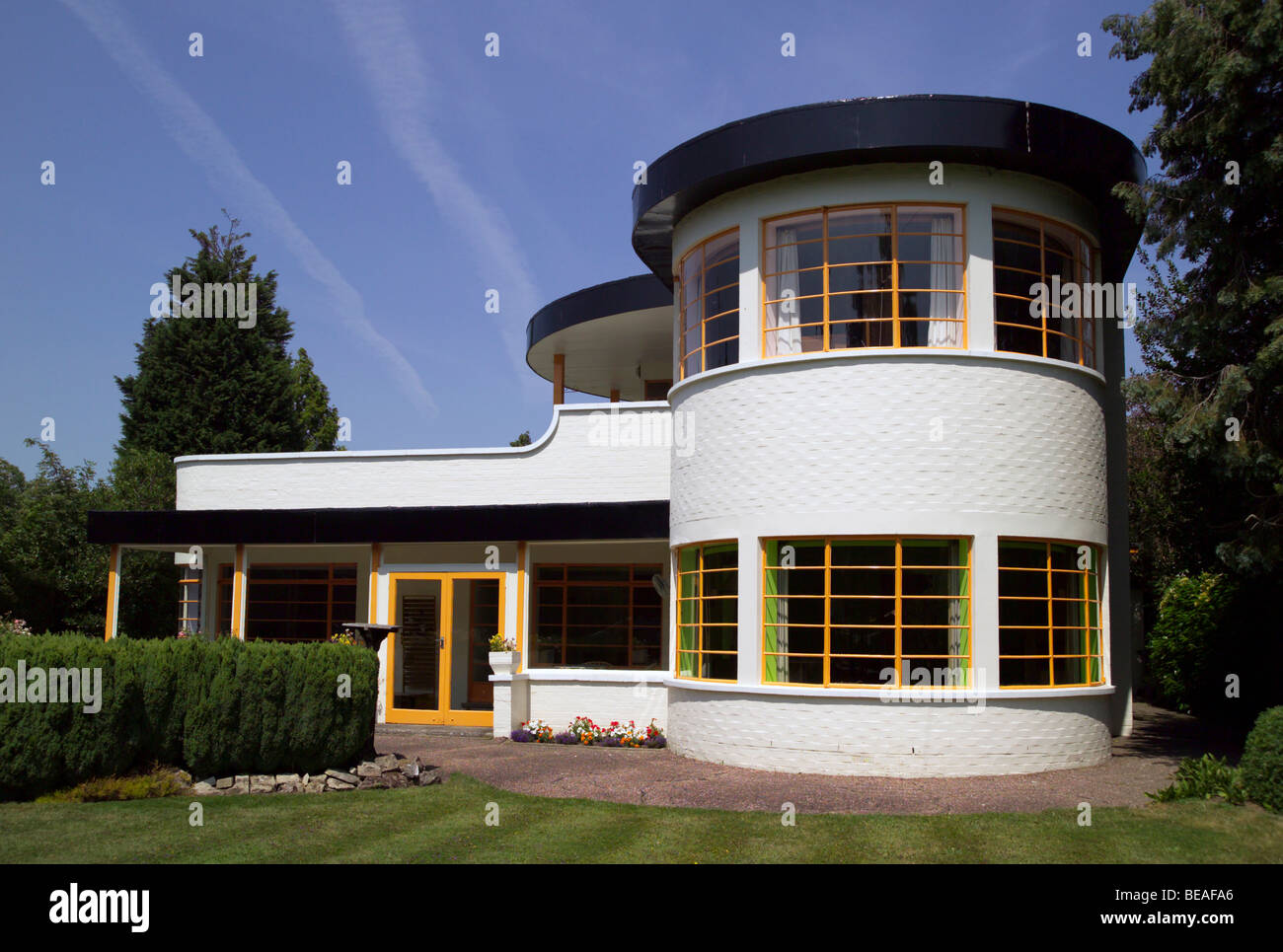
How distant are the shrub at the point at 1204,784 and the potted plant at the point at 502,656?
8.35 metres

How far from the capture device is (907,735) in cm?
1283

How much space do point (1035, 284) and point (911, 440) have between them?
2622mm

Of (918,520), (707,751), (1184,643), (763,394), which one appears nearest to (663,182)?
(763,394)

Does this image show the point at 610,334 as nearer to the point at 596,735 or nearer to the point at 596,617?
the point at 596,617

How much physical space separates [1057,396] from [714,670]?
203 inches

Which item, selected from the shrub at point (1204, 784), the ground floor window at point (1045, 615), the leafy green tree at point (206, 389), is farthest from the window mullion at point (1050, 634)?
the leafy green tree at point (206, 389)

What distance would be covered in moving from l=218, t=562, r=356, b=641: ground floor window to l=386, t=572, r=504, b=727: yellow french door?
2.46m

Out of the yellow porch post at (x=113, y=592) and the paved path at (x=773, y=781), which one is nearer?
the paved path at (x=773, y=781)

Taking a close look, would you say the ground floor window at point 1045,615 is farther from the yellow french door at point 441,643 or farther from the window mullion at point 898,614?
the yellow french door at point 441,643

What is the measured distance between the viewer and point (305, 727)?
12.0 m

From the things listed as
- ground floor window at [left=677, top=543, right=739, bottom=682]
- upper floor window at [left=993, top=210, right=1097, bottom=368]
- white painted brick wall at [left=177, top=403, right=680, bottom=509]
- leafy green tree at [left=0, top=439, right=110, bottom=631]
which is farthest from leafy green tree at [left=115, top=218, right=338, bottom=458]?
upper floor window at [left=993, top=210, right=1097, bottom=368]

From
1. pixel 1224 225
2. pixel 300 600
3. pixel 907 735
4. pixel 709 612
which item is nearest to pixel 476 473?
pixel 300 600

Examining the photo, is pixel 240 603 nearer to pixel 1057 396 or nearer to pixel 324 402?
pixel 1057 396

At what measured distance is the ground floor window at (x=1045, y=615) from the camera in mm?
13297
